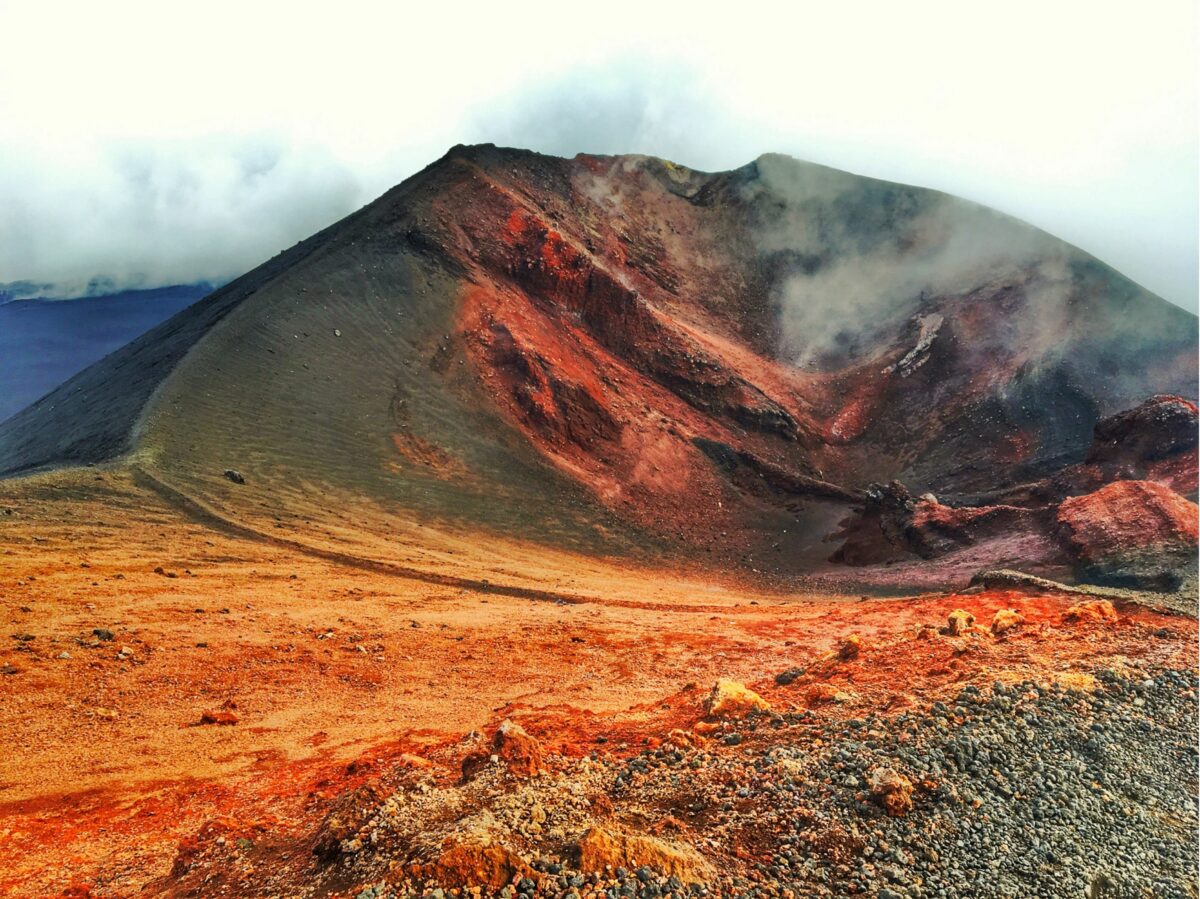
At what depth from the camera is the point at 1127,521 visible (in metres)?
22.0

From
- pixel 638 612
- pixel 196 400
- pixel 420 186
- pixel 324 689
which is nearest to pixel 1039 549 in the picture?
pixel 638 612

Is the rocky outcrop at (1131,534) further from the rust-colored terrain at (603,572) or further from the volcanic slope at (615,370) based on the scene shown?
the volcanic slope at (615,370)

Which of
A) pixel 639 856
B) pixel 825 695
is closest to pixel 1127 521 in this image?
pixel 825 695

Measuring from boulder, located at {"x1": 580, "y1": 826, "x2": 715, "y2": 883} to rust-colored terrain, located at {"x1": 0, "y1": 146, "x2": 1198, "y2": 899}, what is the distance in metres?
0.02

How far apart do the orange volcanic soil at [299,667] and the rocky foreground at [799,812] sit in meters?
0.34

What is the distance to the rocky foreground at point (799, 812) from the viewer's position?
473 centimetres

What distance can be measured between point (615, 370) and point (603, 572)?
19.1m

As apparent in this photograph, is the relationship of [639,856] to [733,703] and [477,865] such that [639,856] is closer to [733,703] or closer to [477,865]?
[477,865]

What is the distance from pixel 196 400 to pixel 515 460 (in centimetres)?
1381

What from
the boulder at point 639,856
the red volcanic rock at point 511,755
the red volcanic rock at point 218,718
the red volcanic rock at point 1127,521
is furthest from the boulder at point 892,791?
the red volcanic rock at point 1127,521

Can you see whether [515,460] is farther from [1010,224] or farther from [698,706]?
[1010,224]

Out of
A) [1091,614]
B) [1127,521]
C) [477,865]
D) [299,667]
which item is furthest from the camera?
[1127,521]

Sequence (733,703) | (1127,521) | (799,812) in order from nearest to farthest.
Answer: (799,812)
(733,703)
(1127,521)

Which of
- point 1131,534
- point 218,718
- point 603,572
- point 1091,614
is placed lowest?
point 603,572
